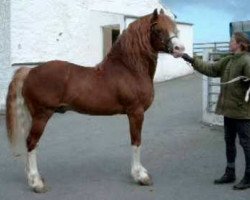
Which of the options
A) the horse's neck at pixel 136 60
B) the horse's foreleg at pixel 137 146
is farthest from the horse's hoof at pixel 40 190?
the horse's neck at pixel 136 60

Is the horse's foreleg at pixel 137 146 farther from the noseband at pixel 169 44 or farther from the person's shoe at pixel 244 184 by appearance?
the person's shoe at pixel 244 184

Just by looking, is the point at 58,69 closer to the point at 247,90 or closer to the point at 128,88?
the point at 128,88

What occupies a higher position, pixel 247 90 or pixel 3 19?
pixel 3 19

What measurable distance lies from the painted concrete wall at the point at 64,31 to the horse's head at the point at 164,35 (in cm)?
996

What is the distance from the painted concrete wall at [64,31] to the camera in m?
17.4

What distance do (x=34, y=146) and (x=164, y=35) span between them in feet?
7.23

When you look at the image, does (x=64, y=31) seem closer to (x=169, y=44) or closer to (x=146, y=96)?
(x=146, y=96)

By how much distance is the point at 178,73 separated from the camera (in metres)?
25.5

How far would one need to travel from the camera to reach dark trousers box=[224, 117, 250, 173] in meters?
6.57

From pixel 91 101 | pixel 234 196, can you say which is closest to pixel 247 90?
pixel 234 196

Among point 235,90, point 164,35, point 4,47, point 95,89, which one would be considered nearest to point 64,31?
point 4,47

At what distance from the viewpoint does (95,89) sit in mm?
6777

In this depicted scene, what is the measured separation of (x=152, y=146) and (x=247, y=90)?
10.9ft

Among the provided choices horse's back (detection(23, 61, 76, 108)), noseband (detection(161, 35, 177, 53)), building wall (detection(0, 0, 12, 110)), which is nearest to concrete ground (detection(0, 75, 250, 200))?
horse's back (detection(23, 61, 76, 108))
